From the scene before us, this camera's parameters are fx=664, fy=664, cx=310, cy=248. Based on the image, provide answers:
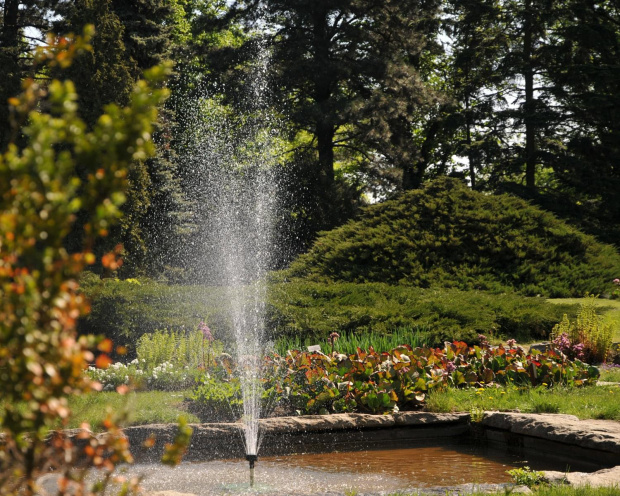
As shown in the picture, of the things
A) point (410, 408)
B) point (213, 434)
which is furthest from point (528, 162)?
A: point (213, 434)

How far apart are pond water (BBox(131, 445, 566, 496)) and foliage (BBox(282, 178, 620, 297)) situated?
6.44 meters

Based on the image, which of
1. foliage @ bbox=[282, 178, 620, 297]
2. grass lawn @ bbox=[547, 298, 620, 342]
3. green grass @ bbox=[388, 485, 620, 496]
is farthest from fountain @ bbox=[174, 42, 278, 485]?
green grass @ bbox=[388, 485, 620, 496]

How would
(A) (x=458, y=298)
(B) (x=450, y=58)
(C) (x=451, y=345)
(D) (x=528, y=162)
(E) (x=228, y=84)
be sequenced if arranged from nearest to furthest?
1. (C) (x=451, y=345)
2. (A) (x=458, y=298)
3. (E) (x=228, y=84)
4. (D) (x=528, y=162)
5. (B) (x=450, y=58)

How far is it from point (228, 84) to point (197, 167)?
2.96 metres

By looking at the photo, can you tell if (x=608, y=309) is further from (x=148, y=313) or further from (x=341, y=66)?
(x=341, y=66)

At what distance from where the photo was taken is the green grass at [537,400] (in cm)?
546

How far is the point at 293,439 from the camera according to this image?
17.4 feet

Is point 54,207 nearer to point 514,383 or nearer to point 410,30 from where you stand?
point 514,383

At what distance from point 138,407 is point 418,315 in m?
4.23

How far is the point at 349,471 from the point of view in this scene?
15.3ft

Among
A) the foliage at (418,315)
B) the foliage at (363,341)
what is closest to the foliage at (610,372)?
the foliage at (418,315)

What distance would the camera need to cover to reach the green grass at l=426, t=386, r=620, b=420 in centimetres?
546

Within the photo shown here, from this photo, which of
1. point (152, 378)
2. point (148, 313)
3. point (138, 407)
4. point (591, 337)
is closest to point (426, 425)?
point (138, 407)

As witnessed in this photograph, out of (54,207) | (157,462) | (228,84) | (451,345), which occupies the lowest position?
(157,462)
